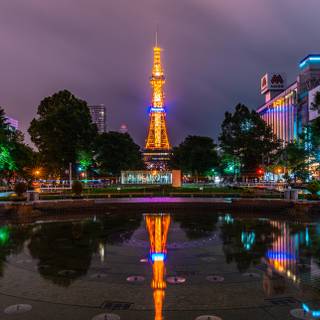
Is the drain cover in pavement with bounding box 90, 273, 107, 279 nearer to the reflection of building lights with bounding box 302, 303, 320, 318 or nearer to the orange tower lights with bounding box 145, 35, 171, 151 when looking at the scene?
the reflection of building lights with bounding box 302, 303, 320, 318

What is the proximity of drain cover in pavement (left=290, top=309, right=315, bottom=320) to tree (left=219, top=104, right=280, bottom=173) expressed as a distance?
60069 mm

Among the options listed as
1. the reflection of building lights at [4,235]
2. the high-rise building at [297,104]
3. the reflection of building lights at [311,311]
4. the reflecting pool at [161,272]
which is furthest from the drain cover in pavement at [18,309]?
the high-rise building at [297,104]

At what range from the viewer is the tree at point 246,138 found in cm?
6781

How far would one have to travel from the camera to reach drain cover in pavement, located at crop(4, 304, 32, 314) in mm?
8922

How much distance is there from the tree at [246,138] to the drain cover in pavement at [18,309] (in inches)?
2412

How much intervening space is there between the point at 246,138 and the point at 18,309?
203 ft

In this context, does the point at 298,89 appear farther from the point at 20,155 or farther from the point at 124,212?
the point at 124,212

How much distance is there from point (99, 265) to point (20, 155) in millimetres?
47187

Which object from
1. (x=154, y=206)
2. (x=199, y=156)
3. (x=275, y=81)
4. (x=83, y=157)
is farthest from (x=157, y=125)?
(x=154, y=206)

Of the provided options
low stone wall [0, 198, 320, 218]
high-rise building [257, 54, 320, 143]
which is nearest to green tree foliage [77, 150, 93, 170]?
low stone wall [0, 198, 320, 218]

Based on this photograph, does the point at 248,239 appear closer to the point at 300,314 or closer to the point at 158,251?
the point at 158,251

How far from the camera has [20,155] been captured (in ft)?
185

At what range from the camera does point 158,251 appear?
1551 cm

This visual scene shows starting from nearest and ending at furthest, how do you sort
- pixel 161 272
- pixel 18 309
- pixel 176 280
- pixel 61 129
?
pixel 18 309 < pixel 176 280 < pixel 161 272 < pixel 61 129
